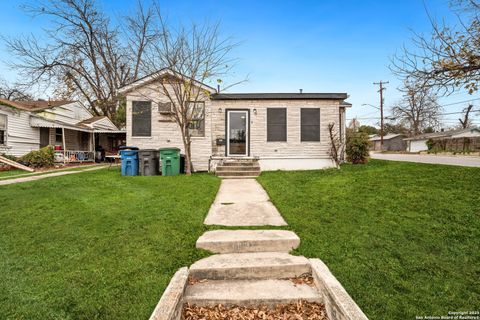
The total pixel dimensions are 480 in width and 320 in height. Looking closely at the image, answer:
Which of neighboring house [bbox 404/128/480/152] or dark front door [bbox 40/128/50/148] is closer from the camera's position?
dark front door [bbox 40/128/50/148]

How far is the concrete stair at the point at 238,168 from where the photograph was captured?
28.1 ft

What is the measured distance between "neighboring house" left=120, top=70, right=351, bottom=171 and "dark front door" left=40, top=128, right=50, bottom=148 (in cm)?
936

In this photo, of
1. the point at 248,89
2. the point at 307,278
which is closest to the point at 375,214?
the point at 307,278

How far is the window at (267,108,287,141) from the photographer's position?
9750 millimetres

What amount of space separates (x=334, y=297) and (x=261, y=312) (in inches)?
25.0

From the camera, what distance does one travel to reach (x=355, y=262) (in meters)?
2.49

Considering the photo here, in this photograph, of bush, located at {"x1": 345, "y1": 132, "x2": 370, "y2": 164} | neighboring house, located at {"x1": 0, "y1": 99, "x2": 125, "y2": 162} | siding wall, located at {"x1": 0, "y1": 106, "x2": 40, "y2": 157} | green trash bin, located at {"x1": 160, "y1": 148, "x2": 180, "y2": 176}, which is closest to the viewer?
green trash bin, located at {"x1": 160, "y1": 148, "x2": 180, "y2": 176}

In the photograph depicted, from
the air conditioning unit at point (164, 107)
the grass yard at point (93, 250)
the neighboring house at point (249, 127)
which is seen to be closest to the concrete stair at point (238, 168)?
the neighboring house at point (249, 127)

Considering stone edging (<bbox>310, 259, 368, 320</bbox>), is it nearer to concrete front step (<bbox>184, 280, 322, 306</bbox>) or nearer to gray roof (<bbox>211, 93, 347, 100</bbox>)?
concrete front step (<bbox>184, 280, 322, 306</bbox>)

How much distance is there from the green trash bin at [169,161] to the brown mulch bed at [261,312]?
22.3 feet

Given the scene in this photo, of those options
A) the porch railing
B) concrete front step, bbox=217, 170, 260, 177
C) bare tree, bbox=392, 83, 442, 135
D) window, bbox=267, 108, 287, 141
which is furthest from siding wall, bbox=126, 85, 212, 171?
bare tree, bbox=392, 83, 442, 135

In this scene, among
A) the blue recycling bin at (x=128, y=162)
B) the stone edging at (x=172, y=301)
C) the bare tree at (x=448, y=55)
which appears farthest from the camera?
the blue recycling bin at (x=128, y=162)

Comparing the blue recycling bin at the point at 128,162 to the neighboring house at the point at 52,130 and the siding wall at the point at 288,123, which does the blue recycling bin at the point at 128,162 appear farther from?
the neighboring house at the point at 52,130

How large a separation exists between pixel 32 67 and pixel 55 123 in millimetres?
9504
